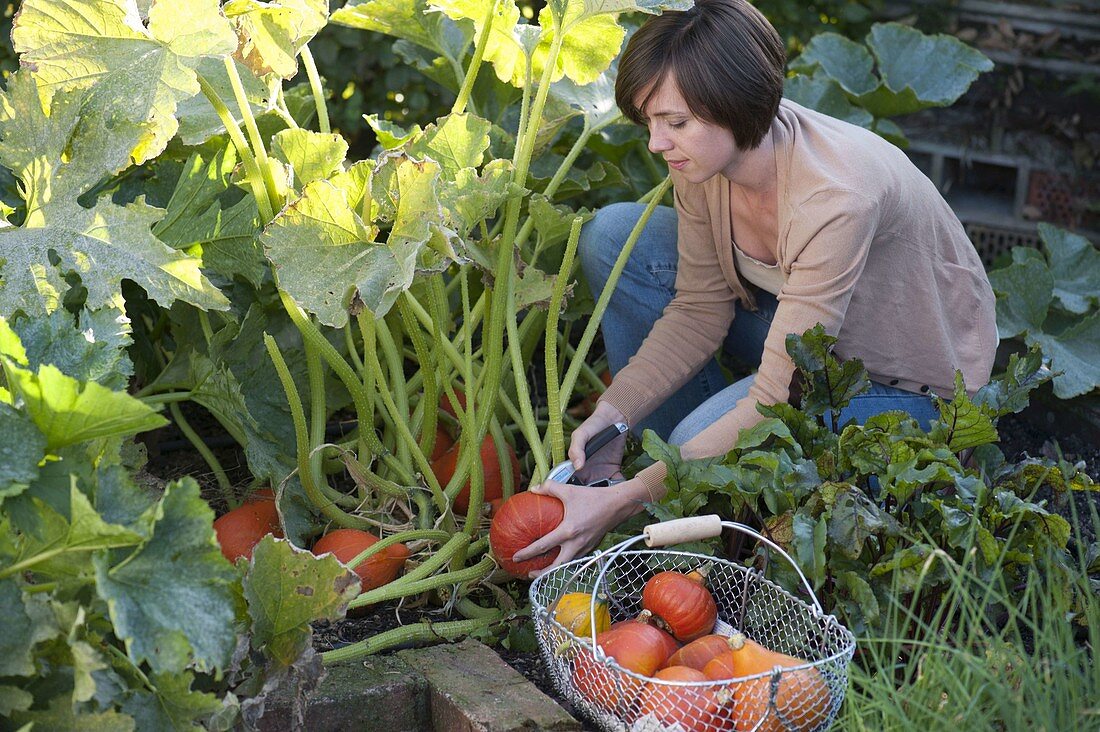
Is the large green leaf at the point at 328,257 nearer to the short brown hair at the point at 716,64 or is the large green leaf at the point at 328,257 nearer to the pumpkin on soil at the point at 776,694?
the short brown hair at the point at 716,64

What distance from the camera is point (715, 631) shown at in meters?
1.63

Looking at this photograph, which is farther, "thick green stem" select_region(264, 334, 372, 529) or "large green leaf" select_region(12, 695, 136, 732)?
"thick green stem" select_region(264, 334, 372, 529)

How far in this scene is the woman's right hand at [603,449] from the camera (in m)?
1.95

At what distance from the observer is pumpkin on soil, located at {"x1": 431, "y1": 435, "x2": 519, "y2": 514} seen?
6.68 ft

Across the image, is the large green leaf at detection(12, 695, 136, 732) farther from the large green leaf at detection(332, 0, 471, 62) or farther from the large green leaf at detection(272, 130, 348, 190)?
the large green leaf at detection(332, 0, 471, 62)

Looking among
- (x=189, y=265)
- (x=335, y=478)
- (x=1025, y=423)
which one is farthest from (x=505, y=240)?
(x=1025, y=423)

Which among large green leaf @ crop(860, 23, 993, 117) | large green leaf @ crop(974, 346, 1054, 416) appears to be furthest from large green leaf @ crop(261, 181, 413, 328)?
large green leaf @ crop(860, 23, 993, 117)

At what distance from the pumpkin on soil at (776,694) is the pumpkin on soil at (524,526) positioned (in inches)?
16.1

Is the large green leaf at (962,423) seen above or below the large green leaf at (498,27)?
below

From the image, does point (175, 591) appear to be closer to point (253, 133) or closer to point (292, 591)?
point (292, 591)

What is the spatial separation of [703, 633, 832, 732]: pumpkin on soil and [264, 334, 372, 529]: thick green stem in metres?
0.72

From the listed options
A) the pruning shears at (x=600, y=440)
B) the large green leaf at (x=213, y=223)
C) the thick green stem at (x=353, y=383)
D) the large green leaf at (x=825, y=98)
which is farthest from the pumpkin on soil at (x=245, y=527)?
the large green leaf at (x=825, y=98)

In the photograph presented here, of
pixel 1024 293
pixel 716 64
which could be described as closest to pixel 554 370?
pixel 716 64

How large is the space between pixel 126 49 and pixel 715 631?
1138 millimetres
